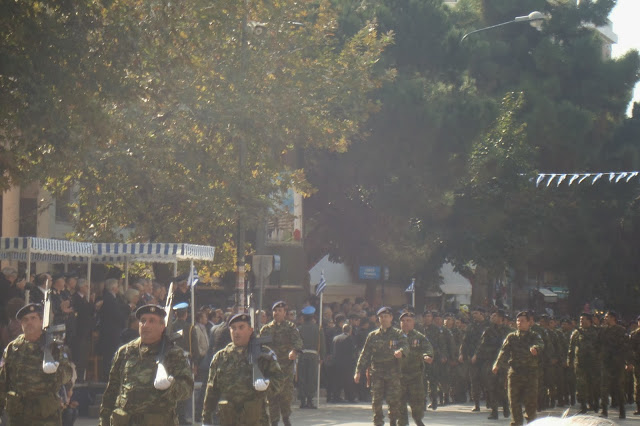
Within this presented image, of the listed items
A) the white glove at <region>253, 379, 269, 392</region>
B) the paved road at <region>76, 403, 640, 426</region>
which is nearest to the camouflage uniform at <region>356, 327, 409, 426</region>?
the paved road at <region>76, 403, 640, 426</region>

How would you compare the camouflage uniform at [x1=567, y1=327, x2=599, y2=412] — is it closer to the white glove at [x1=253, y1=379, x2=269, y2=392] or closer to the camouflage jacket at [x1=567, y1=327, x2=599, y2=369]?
the camouflage jacket at [x1=567, y1=327, x2=599, y2=369]

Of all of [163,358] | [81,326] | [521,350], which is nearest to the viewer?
[163,358]

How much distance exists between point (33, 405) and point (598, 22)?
139 ft

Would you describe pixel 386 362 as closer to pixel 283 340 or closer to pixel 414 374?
pixel 414 374

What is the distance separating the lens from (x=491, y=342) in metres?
21.9

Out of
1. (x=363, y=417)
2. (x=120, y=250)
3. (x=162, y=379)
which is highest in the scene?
(x=120, y=250)

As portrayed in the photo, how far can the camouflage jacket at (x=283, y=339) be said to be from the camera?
17.6 meters

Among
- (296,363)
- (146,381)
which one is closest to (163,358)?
(146,381)

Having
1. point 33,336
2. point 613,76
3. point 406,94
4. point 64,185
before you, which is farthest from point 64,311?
point 613,76

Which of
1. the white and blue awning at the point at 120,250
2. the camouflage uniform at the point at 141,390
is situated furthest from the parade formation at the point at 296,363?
the white and blue awning at the point at 120,250

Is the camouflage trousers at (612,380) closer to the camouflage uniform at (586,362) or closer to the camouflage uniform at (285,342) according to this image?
the camouflage uniform at (586,362)

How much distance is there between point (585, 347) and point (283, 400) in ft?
24.9

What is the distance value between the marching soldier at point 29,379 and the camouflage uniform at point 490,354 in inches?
479

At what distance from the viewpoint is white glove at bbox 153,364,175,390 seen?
8.70 m
